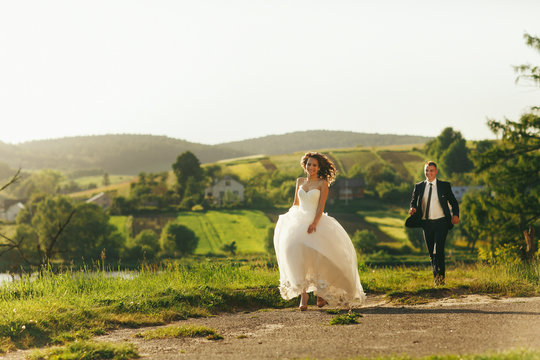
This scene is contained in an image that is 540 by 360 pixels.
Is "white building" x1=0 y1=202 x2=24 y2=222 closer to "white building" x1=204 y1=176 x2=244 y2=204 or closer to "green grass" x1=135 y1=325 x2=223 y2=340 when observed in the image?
"white building" x1=204 y1=176 x2=244 y2=204

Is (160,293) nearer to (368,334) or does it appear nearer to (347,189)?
(368,334)

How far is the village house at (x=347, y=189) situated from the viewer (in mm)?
119106

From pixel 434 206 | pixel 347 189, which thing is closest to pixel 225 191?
pixel 347 189

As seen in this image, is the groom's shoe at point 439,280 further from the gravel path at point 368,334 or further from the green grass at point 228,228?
the green grass at point 228,228

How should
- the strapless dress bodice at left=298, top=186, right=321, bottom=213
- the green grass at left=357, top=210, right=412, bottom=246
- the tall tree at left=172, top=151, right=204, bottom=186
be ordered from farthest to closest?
the tall tree at left=172, top=151, right=204, bottom=186, the green grass at left=357, top=210, right=412, bottom=246, the strapless dress bodice at left=298, top=186, right=321, bottom=213

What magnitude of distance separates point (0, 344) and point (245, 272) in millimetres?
6120

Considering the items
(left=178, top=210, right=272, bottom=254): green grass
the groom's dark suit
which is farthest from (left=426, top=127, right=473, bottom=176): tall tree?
the groom's dark suit

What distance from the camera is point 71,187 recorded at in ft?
544

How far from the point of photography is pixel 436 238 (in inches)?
414

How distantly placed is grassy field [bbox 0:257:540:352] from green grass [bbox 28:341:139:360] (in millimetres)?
1042

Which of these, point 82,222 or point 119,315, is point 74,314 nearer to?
point 119,315

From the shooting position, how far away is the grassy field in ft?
27.1

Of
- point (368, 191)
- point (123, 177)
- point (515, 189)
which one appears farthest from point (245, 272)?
point (123, 177)

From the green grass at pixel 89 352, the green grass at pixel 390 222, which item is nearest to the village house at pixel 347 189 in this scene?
the green grass at pixel 390 222
